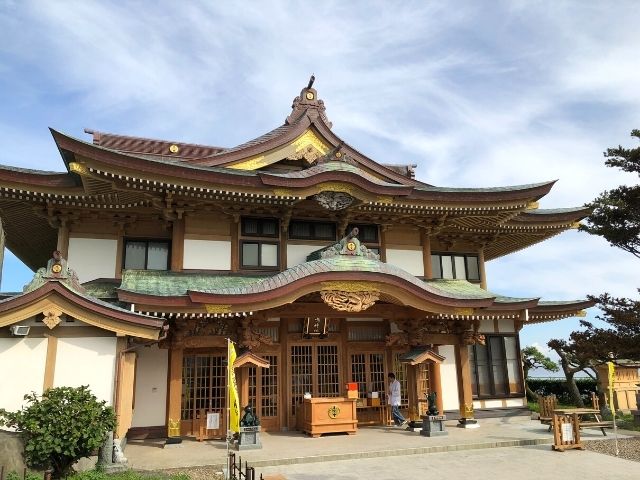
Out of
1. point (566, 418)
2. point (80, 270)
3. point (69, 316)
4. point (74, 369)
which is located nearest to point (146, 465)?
point (74, 369)

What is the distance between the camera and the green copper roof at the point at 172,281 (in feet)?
44.2

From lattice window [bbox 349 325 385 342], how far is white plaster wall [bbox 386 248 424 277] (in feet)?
7.73

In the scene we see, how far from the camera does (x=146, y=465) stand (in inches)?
439

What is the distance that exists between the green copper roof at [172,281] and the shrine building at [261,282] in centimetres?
9

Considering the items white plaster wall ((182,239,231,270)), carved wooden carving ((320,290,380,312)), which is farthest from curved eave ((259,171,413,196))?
carved wooden carving ((320,290,380,312))

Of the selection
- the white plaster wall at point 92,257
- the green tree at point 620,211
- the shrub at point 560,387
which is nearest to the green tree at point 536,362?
the shrub at point 560,387

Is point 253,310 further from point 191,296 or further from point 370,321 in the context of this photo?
point 370,321

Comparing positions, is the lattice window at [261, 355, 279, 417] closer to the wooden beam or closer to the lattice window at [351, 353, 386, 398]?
the lattice window at [351, 353, 386, 398]

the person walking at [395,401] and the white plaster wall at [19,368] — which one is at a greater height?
the white plaster wall at [19,368]

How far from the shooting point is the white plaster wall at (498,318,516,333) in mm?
18766

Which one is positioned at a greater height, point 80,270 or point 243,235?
point 243,235

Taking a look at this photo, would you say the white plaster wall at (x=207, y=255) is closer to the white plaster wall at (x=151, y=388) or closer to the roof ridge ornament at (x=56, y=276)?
the white plaster wall at (x=151, y=388)

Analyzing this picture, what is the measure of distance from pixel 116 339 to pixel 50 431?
263 cm

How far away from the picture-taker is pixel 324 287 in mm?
14102
